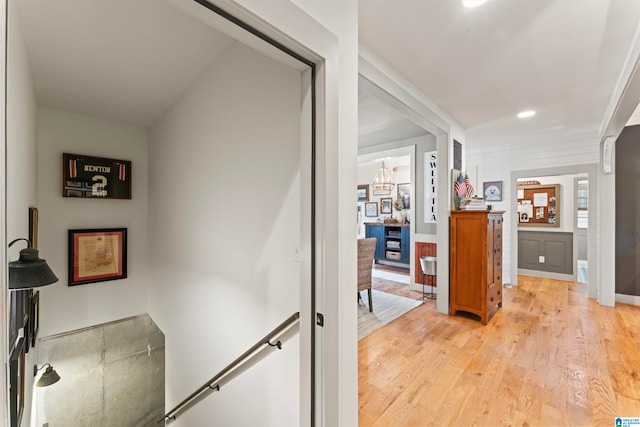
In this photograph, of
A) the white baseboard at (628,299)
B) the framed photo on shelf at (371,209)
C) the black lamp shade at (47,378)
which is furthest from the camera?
the framed photo on shelf at (371,209)

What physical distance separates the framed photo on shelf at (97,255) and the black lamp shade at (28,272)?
2.43 meters

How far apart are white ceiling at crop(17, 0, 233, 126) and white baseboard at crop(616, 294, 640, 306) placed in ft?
19.3

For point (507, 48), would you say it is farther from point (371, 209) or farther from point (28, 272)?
point (371, 209)

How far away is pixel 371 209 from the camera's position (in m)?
8.03

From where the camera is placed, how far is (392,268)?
22.5 feet

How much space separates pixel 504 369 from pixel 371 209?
582 centimetres

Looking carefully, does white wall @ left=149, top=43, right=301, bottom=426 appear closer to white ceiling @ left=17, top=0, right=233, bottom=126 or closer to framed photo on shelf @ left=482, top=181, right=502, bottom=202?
white ceiling @ left=17, top=0, right=233, bottom=126

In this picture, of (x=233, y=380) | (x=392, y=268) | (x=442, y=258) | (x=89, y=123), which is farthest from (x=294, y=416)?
(x=392, y=268)

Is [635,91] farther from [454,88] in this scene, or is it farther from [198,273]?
[198,273]

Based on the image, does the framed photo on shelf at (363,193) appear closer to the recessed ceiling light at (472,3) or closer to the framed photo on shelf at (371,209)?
the framed photo on shelf at (371,209)

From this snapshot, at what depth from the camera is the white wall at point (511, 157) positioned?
4.45 m

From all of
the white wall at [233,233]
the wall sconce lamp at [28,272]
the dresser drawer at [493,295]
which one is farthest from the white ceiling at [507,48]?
the wall sconce lamp at [28,272]

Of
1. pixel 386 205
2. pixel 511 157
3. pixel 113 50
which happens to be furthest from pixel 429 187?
pixel 113 50

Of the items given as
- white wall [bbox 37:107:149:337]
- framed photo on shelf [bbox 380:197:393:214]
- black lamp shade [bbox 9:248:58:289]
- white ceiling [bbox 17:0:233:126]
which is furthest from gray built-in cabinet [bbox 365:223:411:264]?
black lamp shade [bbox 9:248:58:289]
